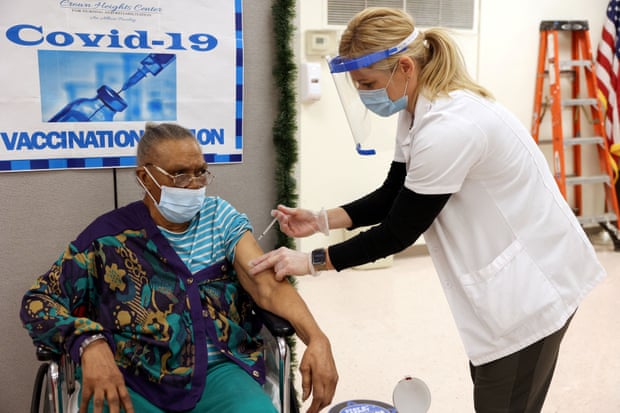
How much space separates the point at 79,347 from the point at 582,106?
195 inches

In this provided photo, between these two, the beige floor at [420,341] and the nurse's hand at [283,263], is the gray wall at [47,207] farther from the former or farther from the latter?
the beige floor at [420,341]

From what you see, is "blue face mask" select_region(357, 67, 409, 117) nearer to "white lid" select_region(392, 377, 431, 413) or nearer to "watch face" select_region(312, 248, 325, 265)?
"watch face" select_region(312, 248, 325, 265)

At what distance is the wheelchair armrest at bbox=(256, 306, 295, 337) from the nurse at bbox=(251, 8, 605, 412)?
0.20m

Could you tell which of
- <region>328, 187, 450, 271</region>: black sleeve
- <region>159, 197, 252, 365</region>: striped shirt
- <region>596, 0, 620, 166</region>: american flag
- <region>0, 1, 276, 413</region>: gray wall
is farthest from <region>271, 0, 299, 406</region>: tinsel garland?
<region>596, 0, 620, 166</region>: american flag

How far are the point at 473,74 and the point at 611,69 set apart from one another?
1245mm

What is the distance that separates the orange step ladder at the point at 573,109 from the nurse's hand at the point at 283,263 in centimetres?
383

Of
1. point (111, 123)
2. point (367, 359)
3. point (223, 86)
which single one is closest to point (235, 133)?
point (223, 86)

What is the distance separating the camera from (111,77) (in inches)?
78.1

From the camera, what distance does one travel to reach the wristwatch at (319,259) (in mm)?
1644

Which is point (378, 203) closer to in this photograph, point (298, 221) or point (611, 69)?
point (298, 221)

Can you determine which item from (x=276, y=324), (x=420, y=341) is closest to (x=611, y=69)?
(x=420, y=341)

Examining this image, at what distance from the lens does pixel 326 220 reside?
75.5 inches

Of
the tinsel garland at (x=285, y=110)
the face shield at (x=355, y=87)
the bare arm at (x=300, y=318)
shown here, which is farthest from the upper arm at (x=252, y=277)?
the face shield at (x=355, y=87)

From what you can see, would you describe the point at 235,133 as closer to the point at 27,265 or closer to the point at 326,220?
the point at 326,220
